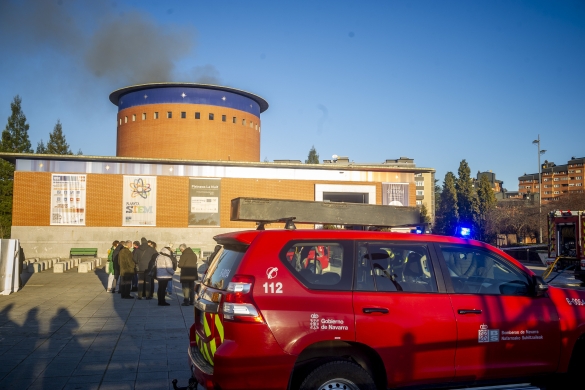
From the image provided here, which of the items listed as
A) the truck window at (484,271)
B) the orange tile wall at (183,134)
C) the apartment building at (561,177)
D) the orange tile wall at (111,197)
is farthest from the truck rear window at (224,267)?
the apartment building at (561,177)

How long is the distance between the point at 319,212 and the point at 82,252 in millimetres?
35497

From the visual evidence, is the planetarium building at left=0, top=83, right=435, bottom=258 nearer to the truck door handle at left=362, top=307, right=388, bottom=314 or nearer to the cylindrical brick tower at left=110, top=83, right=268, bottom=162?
the cylindrical brick tower at left=110, top=83, right=268, bottom=162

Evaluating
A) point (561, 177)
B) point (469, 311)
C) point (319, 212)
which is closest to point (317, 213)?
point (319, 212)

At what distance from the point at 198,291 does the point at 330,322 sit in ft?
5.26

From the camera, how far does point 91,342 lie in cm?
935

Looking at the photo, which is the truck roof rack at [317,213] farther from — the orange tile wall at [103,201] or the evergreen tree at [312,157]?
the evergreen tree at [312,157]

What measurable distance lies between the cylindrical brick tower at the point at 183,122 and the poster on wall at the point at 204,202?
10577 millimetres

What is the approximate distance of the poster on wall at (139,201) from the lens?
41562mm

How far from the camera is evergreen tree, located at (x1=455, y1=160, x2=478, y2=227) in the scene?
6372cm

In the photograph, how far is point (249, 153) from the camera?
5631 cm

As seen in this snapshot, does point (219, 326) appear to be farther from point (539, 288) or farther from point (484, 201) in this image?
point (484, 201)

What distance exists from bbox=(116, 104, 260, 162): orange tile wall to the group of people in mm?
35984

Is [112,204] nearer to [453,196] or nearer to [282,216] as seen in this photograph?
[282,216]

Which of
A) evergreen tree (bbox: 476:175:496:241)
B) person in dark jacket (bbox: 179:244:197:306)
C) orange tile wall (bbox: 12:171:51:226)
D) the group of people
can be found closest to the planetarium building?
orange tile wall (bbox: 12:171:51:226)
